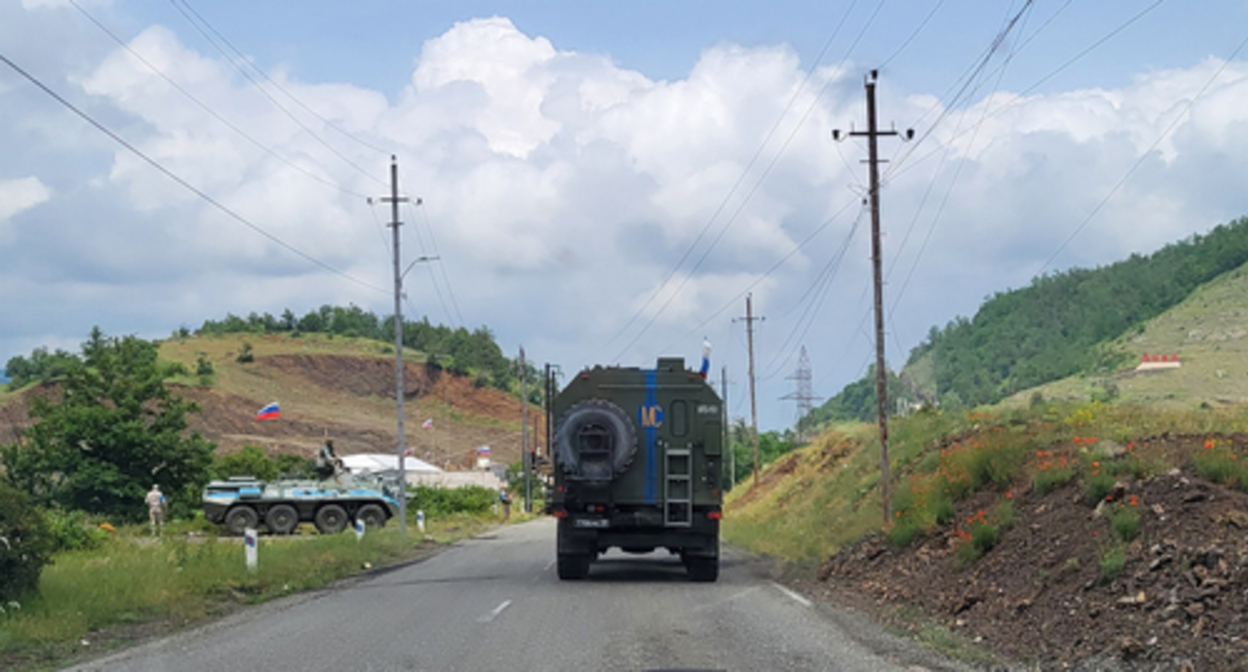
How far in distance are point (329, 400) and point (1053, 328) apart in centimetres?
8014

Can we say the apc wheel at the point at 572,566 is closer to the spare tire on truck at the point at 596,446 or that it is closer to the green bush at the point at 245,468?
the spare tire on truck at the point at 596,446

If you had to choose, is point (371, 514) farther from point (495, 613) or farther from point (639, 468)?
point (495, 613)

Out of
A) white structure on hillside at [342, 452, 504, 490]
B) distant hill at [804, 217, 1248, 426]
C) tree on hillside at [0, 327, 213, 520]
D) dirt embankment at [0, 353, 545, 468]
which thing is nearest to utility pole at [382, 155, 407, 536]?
tree on hillside at [0, 327, 213, 520]

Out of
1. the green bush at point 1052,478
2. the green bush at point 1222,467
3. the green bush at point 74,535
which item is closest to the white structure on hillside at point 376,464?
the green bush at point 74,535

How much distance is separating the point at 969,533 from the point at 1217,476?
361cm

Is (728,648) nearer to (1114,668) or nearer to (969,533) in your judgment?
(1114,668)

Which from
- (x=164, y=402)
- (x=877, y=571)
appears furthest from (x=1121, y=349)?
(x=877, y=571)

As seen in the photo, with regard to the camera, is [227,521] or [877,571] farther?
[227,521]

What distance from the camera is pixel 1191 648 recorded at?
31.9ft

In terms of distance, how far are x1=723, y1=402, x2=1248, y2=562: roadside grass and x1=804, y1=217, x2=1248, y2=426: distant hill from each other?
126ft

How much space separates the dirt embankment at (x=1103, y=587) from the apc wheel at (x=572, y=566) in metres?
4.37

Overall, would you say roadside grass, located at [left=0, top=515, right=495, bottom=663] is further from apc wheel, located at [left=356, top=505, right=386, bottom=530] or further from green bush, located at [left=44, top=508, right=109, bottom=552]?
apc wheel, located at [left=356, top=505, right=386, bottom=530]

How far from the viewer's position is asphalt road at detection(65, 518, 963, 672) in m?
10.5

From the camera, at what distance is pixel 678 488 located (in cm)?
1917
